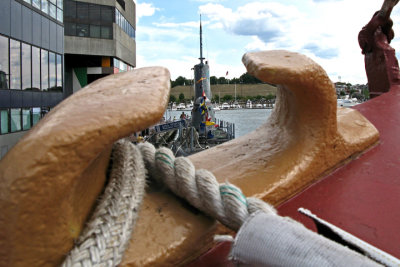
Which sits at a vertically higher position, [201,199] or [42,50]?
[42,50]

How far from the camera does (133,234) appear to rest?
963 millimetres

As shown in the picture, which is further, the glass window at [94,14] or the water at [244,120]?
the water at [244,120]

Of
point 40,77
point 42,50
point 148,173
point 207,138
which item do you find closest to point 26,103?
point 40,77

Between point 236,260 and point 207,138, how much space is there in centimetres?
1829

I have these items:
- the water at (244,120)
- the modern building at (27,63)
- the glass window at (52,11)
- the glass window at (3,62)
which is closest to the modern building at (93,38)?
the water at (244,120)

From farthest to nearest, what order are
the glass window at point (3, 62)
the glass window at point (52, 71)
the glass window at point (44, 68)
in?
the glass window at point (52, 71), the glass window at point (44, 68), the glass window at point (3, 62)

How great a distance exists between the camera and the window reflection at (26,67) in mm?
12914

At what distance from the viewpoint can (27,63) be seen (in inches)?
518

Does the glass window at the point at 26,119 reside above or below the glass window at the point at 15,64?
below

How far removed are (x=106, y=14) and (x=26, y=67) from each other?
14492mm

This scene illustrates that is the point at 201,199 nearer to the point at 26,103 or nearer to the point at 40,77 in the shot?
the point at 26,103

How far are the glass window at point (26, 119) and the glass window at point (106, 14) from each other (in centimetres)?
1461

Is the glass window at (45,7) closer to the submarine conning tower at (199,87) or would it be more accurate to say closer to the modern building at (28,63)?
the modern building at (28,63)

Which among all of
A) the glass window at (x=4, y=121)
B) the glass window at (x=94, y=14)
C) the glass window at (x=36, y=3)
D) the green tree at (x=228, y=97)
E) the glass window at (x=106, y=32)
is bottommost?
the glass window at (x=4, y=121)
